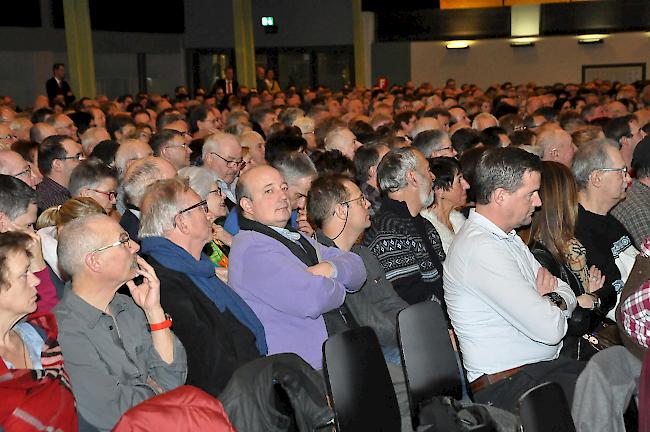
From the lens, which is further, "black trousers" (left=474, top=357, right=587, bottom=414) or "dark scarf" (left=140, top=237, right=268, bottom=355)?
"dark scarf" (left=140, top=237, right=268, bottom=355)

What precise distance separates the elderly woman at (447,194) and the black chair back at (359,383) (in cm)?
206

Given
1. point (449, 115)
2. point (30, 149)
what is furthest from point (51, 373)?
point (449, 115)

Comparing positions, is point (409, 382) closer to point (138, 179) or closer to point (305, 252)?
point (305, 252)

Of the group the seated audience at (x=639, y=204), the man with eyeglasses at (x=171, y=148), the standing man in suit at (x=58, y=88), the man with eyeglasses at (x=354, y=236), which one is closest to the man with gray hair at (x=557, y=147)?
the seated audience at (x=639, y=204)

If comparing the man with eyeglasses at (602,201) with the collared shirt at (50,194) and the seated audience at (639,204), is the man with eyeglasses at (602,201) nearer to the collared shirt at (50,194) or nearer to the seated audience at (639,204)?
the seated audience at (639,204)

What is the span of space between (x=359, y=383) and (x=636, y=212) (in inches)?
118

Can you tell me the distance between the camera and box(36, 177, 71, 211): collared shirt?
613 cm

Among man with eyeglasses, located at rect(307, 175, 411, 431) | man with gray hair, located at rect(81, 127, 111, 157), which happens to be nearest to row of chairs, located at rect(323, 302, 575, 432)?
man with eyeglasses, located at rect(307, 175, 411, 431)

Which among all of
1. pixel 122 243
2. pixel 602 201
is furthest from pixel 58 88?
pixel 122 243

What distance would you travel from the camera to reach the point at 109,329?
3461 millimetres

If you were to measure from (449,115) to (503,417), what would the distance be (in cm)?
714

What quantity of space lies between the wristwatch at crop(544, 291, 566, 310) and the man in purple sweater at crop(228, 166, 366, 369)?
889 mm

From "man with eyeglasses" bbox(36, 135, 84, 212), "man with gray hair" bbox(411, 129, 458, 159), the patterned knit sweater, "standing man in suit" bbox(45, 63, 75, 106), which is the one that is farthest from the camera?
"standing man in suit" bbox(45, 63, 75, 106)

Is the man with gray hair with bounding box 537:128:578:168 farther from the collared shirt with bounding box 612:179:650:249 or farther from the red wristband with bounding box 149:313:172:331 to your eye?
the red wristband with bounding box 149:313:172:331
